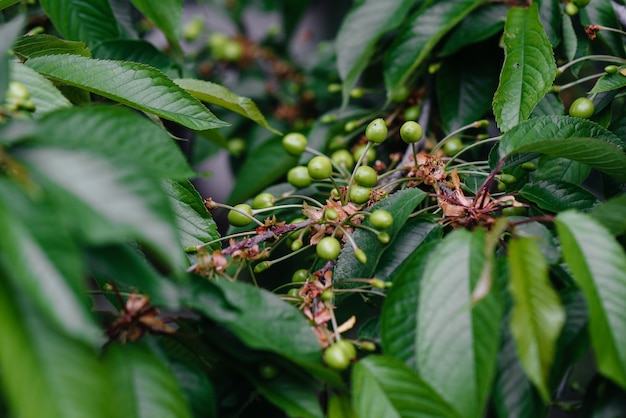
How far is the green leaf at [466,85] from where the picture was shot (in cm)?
117

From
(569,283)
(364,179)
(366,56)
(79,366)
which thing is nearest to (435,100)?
(366,56)

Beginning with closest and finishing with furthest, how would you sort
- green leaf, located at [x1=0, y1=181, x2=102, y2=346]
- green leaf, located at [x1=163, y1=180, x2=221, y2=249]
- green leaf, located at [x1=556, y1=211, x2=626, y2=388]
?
green leaf, located at [x1=0, y1=181, x2=102, y2=346] < green leaf, located at [x1=556, y1=211, x2=626, y2=388] < green leaf, located at [x1=163, y1=180, x2=221, y2=249]

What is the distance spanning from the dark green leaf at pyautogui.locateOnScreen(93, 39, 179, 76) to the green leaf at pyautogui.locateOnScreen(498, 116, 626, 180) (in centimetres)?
70

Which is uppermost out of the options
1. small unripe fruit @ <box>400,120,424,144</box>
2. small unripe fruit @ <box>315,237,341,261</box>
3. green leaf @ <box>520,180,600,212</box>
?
small unripe fruit @ <box>400,120,424,144</box>

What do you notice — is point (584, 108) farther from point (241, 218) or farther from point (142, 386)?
point (142, 386)

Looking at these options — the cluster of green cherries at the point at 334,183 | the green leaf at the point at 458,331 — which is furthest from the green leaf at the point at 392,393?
the cluster of green cherries at the point at 334,183

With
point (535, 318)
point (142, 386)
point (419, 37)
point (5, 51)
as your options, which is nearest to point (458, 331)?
point (535, 318)

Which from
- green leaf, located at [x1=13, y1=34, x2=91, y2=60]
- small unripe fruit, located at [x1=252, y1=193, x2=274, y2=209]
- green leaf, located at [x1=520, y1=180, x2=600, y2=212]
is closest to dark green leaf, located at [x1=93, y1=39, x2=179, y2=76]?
green leaf, located at [x1=13, y1=34, x2=91, y2=60]

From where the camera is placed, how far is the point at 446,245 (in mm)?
645

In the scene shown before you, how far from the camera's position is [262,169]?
1282 millimetres

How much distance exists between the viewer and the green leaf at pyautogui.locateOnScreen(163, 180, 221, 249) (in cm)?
86

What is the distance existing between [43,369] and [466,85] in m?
0.95

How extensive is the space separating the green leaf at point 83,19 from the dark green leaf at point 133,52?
27 millimetres

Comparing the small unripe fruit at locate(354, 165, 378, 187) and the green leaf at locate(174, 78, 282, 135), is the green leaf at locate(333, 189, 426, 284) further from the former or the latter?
the green leaf at locate(174, 78, 282, 135)
